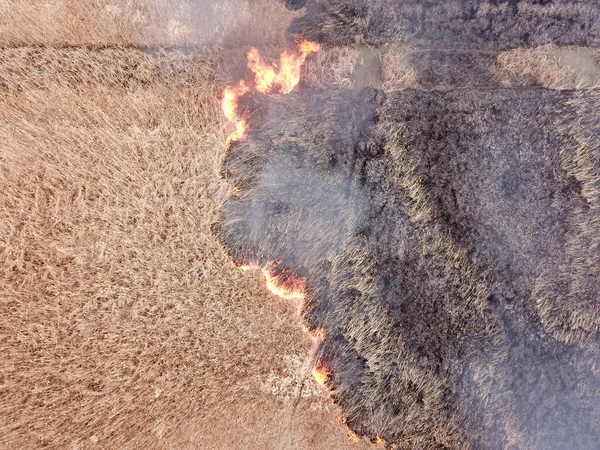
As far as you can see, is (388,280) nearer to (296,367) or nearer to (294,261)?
(294,261)

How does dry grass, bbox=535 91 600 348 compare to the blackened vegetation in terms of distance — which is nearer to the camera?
dry grass, bbox=535 91 600 348

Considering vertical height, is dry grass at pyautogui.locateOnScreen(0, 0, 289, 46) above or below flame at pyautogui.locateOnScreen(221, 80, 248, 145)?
above

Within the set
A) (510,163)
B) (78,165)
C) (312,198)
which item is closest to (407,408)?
(312,198)

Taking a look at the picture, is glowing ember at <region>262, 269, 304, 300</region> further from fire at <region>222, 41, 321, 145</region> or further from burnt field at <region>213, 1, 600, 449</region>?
fire at <region>222, 41, 321, 145</region>

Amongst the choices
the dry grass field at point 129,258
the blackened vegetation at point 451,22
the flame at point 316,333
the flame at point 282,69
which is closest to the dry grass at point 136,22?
the dry grass field at point 129,258

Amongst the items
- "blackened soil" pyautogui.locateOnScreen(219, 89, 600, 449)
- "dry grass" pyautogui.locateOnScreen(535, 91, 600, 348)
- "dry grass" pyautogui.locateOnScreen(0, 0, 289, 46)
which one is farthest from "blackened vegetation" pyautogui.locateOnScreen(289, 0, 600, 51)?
"dry grass" pyautogui.locateOnScreen(535, 91, 600, 348)

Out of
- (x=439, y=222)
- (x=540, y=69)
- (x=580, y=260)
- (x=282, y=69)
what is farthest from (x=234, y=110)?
(x=580, y=260)

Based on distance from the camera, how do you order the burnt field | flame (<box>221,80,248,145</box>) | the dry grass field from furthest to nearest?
1. flame (<box>221,80,248,145</box>)
2. the burnt field
3. the dry grass field
